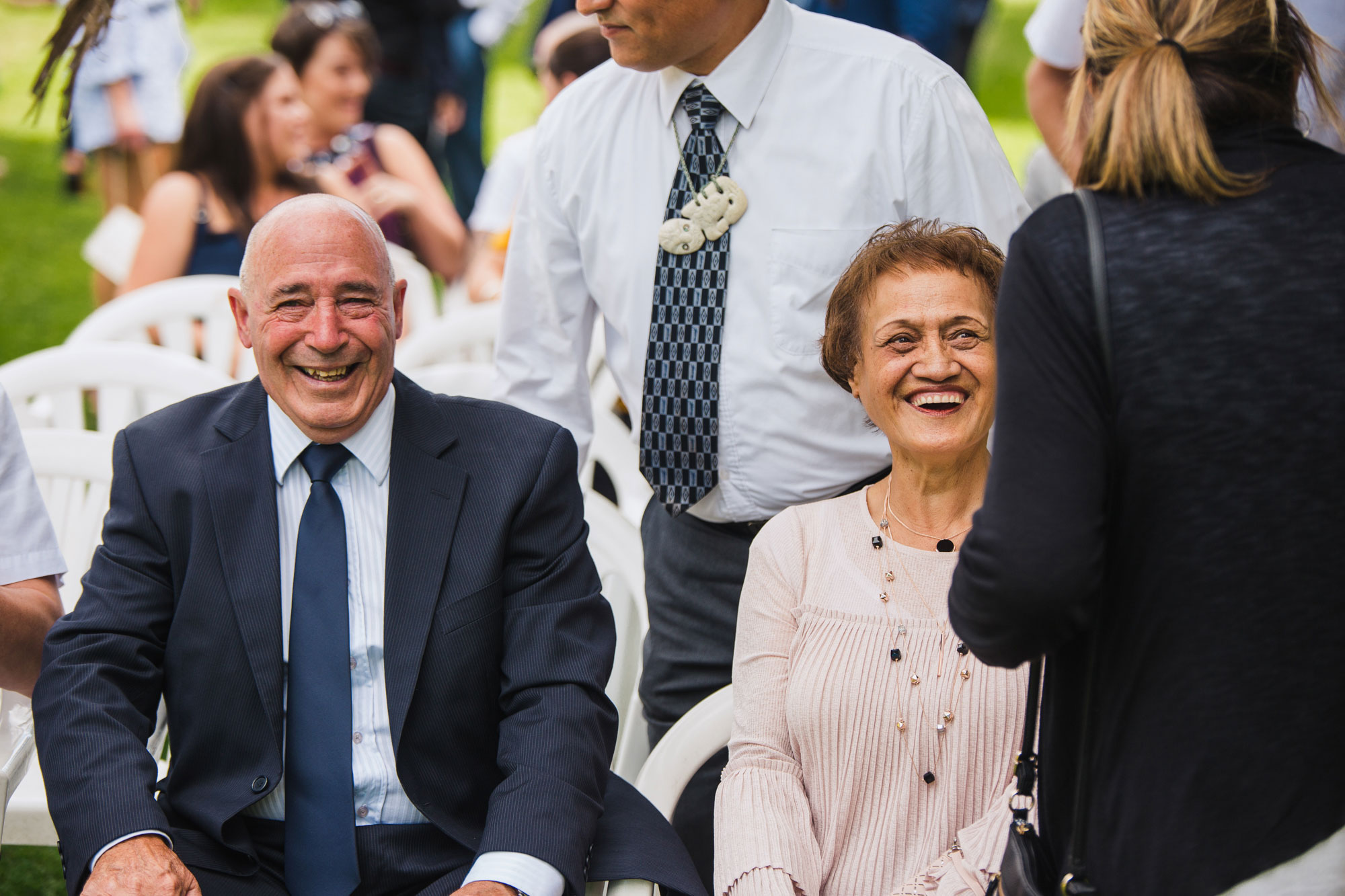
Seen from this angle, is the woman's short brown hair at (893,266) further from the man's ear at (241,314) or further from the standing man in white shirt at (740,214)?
the man's ear at (241,314)

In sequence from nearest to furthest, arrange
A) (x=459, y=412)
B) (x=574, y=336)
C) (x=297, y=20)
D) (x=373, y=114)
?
(x=459, y=412), (x=574, y=336), (x=297, y=20), (x=373, y=114)

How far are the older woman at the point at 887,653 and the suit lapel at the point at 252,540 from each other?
76 centimetres

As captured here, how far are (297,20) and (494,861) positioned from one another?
192 inches

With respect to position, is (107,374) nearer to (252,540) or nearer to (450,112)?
(252,540)

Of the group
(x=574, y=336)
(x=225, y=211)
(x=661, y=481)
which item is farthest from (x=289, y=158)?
(x=661, y=481)

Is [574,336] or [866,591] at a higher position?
[574,336]

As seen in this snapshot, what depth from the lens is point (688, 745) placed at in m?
2.40

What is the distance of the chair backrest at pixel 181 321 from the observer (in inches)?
173

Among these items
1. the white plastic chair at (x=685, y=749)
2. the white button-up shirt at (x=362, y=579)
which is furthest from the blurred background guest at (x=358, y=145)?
the white plastic chair at (x=685, y=749)

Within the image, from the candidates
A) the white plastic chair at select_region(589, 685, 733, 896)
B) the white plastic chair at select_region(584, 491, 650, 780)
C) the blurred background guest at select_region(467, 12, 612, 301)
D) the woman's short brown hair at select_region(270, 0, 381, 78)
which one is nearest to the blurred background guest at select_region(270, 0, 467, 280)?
the woman's short brown hair at select_region(270, 0, 381, 78)

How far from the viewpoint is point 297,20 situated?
596cm

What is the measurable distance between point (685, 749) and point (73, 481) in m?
1.64

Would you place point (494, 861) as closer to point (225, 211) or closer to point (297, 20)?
point (225, 211)

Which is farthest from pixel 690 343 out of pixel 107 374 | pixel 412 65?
pixel 412 65
